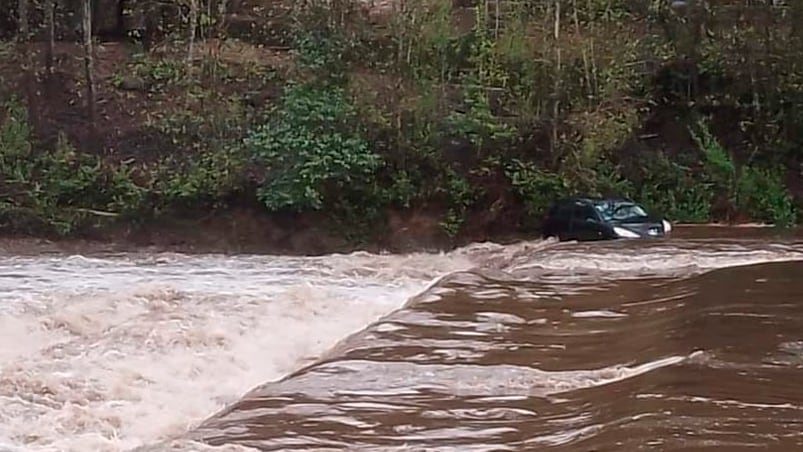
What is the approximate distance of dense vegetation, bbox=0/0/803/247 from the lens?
30.6 meters

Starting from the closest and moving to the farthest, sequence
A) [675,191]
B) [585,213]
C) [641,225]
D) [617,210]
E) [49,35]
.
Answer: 1. [641,225]
2. [617,210]
3. [585,213]
4. [675,191]
5. [49,35]

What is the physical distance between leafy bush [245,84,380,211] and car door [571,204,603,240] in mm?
6195

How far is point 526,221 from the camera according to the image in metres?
30.4

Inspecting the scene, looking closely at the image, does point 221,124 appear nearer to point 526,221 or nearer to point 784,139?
point 526,221

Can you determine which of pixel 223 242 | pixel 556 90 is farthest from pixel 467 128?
pixel 223 242

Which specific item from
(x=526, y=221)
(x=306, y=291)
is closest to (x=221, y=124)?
(x=526, y=221)

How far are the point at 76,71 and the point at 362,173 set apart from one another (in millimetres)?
10703

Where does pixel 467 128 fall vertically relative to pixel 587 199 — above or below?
above

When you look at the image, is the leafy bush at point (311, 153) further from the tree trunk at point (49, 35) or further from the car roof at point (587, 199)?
the tree trunk at point (49, 35)

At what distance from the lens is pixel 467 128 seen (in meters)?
31.0

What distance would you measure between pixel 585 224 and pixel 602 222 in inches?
26.9

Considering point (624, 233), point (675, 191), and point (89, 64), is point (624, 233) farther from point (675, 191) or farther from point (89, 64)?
point (89, 64)

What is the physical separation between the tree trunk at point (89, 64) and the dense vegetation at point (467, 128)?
720 mm


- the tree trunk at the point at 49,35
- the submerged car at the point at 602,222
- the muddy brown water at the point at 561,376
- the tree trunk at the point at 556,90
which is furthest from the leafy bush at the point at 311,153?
the muddy brown water at the point at 561,376
